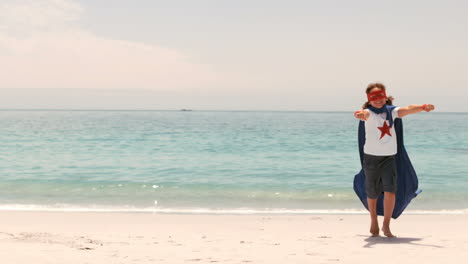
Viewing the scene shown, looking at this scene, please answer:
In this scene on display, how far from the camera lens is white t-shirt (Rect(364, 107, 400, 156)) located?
5555 millimetres

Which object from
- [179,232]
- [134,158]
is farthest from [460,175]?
[134,158]

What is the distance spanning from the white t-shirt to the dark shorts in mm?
92

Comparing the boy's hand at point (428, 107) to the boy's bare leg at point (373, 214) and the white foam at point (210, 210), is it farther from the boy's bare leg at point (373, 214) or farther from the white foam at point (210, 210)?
the white foam at point (210, 210)

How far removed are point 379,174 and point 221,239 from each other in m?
2.21

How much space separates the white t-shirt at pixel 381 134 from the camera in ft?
18.2

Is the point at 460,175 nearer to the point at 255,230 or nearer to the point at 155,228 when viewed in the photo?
the point at 255,230

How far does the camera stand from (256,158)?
20188mm

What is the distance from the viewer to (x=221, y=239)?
5.99 metres

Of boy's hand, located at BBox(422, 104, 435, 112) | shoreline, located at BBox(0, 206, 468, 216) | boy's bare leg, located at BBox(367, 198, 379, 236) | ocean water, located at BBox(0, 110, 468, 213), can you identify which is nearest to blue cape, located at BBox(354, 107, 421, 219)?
boy's bare leg, located at BBox(367, 198, 379, 236)

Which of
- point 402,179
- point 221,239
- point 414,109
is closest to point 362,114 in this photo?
point 414,109

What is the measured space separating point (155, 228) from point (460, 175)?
11.4 m

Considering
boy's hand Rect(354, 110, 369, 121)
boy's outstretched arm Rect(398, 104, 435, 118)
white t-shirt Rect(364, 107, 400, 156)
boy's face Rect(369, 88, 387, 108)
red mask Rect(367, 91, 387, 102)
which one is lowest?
white t-shirt Rect(364, 107, 400, 156)

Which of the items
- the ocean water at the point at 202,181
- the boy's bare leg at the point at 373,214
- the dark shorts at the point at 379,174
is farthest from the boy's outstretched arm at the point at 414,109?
the ocean water at the point at 202,181

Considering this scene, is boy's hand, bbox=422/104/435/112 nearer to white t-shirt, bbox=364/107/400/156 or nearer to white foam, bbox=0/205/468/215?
white t-shirt, bbox=364/107/400/156
